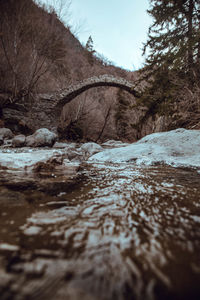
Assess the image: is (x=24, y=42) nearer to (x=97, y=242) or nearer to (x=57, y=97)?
(x=57, y=97)

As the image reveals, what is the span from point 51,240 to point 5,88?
10750 millimetres

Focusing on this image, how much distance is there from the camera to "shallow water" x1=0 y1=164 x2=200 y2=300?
0.98 ft

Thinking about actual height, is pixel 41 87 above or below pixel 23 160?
above

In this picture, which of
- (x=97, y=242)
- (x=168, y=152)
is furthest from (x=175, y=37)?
(x=97, y=242)

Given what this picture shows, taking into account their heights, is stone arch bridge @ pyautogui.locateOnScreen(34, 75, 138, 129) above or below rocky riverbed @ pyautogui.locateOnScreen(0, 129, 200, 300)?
above

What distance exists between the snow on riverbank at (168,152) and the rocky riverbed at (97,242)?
5.09ft

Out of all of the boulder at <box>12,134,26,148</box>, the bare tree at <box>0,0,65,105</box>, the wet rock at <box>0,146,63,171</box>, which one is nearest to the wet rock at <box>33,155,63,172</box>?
the wet rock at <box>0,146,63,171</box>

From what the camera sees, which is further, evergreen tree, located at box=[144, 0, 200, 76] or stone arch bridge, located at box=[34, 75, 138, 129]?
stone arch bridge, located at box=[34, 75, 138, 129]

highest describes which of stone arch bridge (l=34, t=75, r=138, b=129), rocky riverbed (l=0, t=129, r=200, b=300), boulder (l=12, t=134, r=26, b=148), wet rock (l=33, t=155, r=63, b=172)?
stone arch bridge (l=34, t=75, r=138, b=129)

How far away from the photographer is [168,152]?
9.30 ft

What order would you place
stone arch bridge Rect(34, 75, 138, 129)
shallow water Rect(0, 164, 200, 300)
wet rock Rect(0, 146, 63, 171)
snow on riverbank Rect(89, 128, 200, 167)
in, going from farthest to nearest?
stone arch bridge Rect(34, 75, 138, 129), snow on riverbank Rect(89, 128, 200, 167), wet rock Rect(0, 146, 63, 171), shallow water Rect(0, 164, 200, 300)

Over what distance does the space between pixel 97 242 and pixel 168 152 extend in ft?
9.06

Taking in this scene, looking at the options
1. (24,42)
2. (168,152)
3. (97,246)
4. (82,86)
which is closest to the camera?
(97,246)

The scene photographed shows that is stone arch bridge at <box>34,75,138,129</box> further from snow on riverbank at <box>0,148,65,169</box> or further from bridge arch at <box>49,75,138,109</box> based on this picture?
snow on riverbank at <box>0,148,65,169</box>
